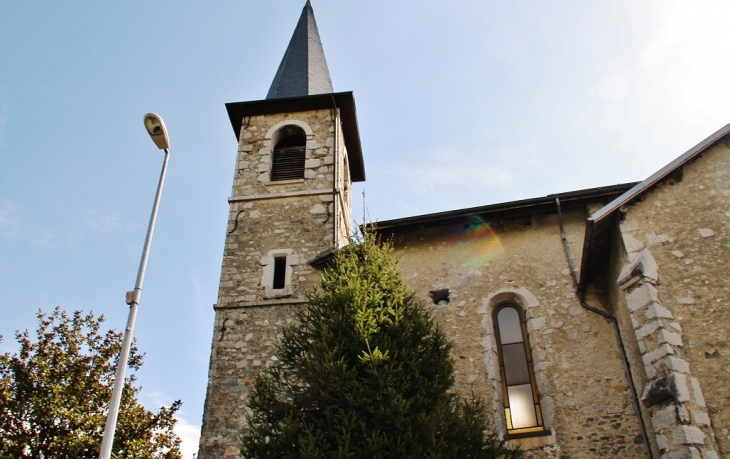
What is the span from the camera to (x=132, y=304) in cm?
694

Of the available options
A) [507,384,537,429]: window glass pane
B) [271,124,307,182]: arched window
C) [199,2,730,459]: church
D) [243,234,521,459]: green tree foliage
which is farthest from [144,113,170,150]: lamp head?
[507,384,537,429]: window glass pane

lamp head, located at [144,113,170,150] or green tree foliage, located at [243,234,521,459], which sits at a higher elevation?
lamp head, located at [144,113,170,150]

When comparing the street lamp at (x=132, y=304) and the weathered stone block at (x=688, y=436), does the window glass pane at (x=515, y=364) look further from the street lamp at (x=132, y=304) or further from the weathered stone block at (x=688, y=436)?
the street lamp at (x=132, y=304)

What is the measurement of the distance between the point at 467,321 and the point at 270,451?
4.01 m

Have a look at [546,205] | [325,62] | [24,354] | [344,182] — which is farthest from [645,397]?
[24,354]

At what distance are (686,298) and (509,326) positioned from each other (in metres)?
2.96

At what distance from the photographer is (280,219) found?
512 inches

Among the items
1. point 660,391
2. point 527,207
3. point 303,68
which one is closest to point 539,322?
point 527,207

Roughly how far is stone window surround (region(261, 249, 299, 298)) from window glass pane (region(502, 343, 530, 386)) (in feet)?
15.0

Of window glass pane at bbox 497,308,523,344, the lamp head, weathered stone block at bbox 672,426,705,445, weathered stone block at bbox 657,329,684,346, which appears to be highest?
the lamp head

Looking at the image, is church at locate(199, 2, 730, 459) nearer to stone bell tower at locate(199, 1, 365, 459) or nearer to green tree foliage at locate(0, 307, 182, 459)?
stone bell tower at locate(199, 1, 365, 459)

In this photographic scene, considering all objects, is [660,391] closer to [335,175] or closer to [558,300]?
[558,300]

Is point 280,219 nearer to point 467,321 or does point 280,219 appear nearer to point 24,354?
point 467,321

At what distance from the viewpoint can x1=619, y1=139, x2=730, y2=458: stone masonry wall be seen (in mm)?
6348
